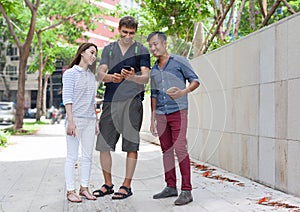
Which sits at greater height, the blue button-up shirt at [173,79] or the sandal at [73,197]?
the blue button-up shirt at [173,79]

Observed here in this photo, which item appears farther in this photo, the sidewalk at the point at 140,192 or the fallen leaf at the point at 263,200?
the fallen leaf at the point at 263,200

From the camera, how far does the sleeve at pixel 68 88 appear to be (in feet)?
14.3

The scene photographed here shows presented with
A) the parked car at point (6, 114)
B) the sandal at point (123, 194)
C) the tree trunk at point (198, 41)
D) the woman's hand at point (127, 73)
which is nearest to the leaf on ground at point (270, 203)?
the sandal at point (123, 194)

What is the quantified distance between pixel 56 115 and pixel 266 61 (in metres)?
26.9

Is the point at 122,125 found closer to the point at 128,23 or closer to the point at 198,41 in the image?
the point at 128,23

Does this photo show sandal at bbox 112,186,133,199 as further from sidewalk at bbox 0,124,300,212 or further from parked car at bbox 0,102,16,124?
parked car at bbox 0,102,16,124

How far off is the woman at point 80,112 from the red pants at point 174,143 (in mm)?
682

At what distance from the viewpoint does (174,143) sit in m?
4.47

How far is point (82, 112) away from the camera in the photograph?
14.6 feet

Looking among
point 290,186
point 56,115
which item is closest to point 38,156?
point 290,186

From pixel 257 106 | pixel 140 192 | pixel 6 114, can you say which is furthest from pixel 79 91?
pixel 6 114

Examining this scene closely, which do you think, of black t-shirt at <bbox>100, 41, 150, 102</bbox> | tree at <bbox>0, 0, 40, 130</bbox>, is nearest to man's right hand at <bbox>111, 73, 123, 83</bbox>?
black t-shirt at <bbox>100, 41, 150, 102</bbox>

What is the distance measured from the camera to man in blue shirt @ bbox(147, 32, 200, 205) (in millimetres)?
4367

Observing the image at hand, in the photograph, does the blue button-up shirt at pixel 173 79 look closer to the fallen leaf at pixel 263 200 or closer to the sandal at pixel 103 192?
the sandal at pixel 103 192
